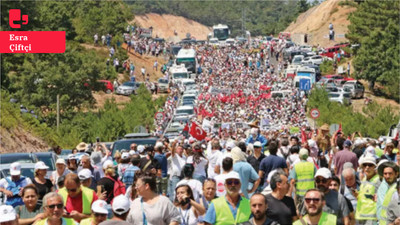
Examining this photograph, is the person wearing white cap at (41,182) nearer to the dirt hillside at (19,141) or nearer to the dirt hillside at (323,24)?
the dirt hillside at (19,141)

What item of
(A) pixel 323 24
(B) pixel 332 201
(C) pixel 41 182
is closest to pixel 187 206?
(B) pixel 332 201

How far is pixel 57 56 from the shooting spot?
66062 millimetres

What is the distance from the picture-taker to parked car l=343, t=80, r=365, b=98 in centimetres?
7881

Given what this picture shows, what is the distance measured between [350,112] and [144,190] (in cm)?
5785

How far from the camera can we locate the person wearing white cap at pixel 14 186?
1353 cm

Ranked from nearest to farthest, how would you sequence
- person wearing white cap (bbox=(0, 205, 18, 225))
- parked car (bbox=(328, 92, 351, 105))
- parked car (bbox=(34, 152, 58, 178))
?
person wearing white cap (bbox=(0, 205, 18, 225)) → parked car (bbox=(34, 152, 58, 178)) → parked car (bbox=(328, 92, 351, 105))

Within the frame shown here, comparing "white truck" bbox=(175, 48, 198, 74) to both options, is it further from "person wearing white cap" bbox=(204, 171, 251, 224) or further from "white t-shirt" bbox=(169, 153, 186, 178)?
"person wearing white cap" bbox=(204, 171, 251, 224)

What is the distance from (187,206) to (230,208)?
1.80m

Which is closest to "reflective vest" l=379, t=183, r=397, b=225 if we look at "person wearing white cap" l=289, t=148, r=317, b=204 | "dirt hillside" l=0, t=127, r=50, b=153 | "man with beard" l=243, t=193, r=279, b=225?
"man with beard" l=243, t=193, r=279, b=225

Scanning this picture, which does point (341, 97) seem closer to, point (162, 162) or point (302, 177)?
point (162, 162)

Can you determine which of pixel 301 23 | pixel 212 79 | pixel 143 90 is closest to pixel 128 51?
pixel 212 79

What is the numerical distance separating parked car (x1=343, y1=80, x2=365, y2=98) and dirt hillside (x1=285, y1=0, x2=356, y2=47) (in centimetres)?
4185

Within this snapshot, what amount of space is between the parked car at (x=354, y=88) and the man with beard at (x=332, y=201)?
67844 mm

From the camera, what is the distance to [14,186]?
1366 centimetres
